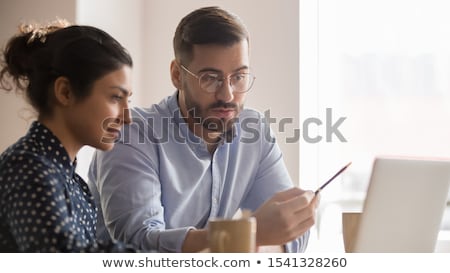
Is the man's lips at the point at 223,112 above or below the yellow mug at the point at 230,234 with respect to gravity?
above

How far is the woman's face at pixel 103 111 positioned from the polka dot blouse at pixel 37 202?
0.07 m

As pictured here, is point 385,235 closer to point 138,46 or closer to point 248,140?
point 248,140

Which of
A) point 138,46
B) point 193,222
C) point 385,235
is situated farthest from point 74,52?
point 138,46

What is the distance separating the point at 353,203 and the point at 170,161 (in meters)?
0.78

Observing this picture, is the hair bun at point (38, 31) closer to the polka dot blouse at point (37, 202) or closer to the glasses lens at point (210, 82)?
the polka dot blouse at point (37, 202)

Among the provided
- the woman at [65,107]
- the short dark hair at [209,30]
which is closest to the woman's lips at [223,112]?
the short dark hair at [209,30]

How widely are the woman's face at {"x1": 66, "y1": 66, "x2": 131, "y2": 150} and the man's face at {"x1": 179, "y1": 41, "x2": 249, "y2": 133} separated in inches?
12.0

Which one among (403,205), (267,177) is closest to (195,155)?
(267,177)

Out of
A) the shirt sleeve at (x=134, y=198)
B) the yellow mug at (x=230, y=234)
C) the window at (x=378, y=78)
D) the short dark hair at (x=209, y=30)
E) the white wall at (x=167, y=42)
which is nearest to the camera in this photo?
the yellow mug at (x=230, y=234)

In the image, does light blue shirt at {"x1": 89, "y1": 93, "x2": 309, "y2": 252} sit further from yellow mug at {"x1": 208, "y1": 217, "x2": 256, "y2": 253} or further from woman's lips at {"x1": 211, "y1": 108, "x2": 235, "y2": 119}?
yellow mug at {"x1": 208, "y1": 217, "x2": 256, "y2": 253}

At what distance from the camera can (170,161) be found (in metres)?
1.30

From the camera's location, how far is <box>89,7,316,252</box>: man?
1190 mm

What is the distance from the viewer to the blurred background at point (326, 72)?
69.6 inches

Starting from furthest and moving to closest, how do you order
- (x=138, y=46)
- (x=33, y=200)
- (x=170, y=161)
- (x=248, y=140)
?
(x=138, y=46), (x=248, y=140), (x=170, y=161), (x=33, y=200)
